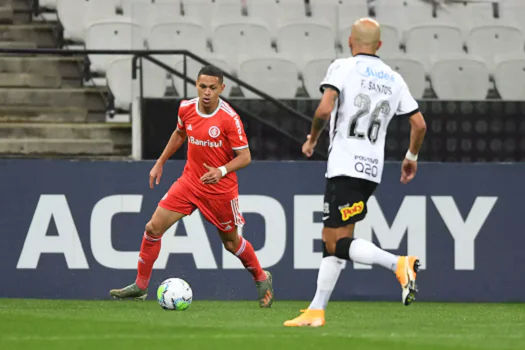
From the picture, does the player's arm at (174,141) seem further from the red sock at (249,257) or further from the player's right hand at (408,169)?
the player's right hand at (408,169)

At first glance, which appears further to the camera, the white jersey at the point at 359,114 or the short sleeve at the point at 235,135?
the short sleeve at the point at 235,135

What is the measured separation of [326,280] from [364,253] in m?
0.36

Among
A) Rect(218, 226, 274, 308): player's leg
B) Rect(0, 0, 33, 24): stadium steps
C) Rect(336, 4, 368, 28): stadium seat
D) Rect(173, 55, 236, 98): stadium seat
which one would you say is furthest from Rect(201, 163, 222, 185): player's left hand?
Rect(0, 0, 33, 24): stadium steps

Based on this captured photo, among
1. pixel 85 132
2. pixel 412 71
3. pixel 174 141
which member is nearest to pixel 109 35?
pixel 85 132

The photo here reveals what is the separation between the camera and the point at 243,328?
750 cm

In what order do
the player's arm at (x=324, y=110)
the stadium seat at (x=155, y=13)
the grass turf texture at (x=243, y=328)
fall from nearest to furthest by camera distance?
the grass turf texture at (x=243, y=328) < the player's arm at (x=324, y=110) < the stadium seat at (x=155, y=13)

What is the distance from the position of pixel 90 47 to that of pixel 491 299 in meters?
5.81

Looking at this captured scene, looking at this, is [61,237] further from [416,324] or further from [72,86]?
[416,324]

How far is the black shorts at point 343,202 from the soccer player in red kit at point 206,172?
2.22 metres

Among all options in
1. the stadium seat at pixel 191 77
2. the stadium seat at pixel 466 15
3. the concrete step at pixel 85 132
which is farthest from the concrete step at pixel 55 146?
the stadium seat at pixel 466 15

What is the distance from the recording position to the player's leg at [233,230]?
10.2 meters

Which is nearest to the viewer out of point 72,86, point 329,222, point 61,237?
point 329,222

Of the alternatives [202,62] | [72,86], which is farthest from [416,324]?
[72,86]

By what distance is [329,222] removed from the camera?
25.2 ft
